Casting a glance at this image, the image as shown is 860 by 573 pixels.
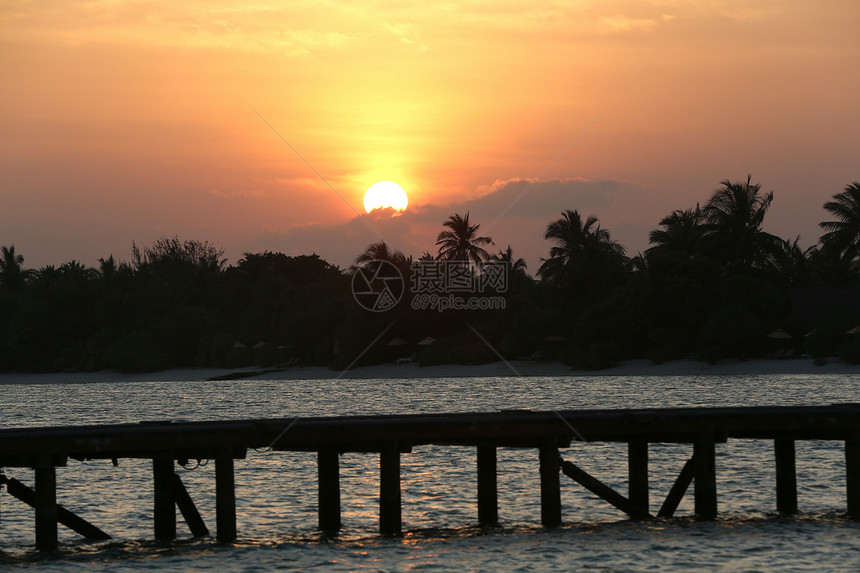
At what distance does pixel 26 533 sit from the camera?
72.1 feet

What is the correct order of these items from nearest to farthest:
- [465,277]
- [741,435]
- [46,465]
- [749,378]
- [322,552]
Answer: [46,465], [322,552], [741,435], [749,378], [465,277]

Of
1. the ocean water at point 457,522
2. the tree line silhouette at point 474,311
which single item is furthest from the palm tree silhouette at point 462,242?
the ocean water at point 457,522

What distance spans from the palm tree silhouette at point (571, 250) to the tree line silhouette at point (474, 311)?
11 cm

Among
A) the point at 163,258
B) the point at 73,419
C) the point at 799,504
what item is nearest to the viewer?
the point at 799,504

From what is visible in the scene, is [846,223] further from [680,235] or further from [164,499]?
[164,499]

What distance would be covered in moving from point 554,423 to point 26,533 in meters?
11.6

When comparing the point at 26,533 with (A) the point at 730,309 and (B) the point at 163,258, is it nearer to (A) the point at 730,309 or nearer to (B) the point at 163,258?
(A) the point at 730,309

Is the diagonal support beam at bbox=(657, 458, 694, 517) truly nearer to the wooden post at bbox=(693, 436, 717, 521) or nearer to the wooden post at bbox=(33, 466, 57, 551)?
the wooden post at bbox=(693, 436, 717, 521)

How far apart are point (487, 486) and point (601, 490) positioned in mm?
2369

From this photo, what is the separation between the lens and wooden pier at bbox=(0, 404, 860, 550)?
18375mm

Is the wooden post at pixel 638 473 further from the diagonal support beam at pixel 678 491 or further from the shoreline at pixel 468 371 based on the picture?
the shoreline at pixel 468 371

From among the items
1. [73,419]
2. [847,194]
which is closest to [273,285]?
[73,419]

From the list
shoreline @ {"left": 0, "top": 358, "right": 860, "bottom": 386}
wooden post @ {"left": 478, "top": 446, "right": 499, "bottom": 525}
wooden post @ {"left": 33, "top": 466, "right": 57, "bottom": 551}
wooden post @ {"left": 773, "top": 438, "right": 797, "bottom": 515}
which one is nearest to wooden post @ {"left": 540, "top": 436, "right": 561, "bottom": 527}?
wooden post @ {"left": 478, "top": 446, "right": 499, "bottom": 525}

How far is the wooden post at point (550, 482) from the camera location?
66.2ft
